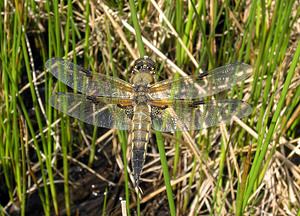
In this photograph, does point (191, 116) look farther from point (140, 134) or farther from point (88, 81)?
point (88, 81)

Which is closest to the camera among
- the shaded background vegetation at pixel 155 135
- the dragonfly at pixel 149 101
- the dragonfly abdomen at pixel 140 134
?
the dragonfly abdomen at pixel 140 134

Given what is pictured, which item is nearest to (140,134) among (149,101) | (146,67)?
(149,101)

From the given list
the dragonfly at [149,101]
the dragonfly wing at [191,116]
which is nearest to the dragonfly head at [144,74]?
the dragonfly at [149,101]

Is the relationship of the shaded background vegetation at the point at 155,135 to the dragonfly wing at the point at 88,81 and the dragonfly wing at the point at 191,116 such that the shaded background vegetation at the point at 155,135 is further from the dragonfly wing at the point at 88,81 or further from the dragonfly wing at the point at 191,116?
the dragonfly wing at the point at 191,116

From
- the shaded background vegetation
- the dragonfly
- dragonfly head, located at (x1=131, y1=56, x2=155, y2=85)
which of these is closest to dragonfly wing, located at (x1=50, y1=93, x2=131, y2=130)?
the dragonfly

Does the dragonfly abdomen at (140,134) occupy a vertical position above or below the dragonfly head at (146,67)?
below

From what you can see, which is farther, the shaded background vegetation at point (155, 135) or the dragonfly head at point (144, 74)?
the shaded background vegetation at point (155, 135)

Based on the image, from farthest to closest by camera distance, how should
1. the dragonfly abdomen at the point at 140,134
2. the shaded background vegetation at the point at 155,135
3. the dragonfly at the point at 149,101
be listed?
1. the shaded background vegetation at the point at 155,135
2. the dragonfly at the point at 149,101
3. the dragonfly abdomen at the point at 140,134

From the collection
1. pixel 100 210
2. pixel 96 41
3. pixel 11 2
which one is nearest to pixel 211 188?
pixel 100 210
